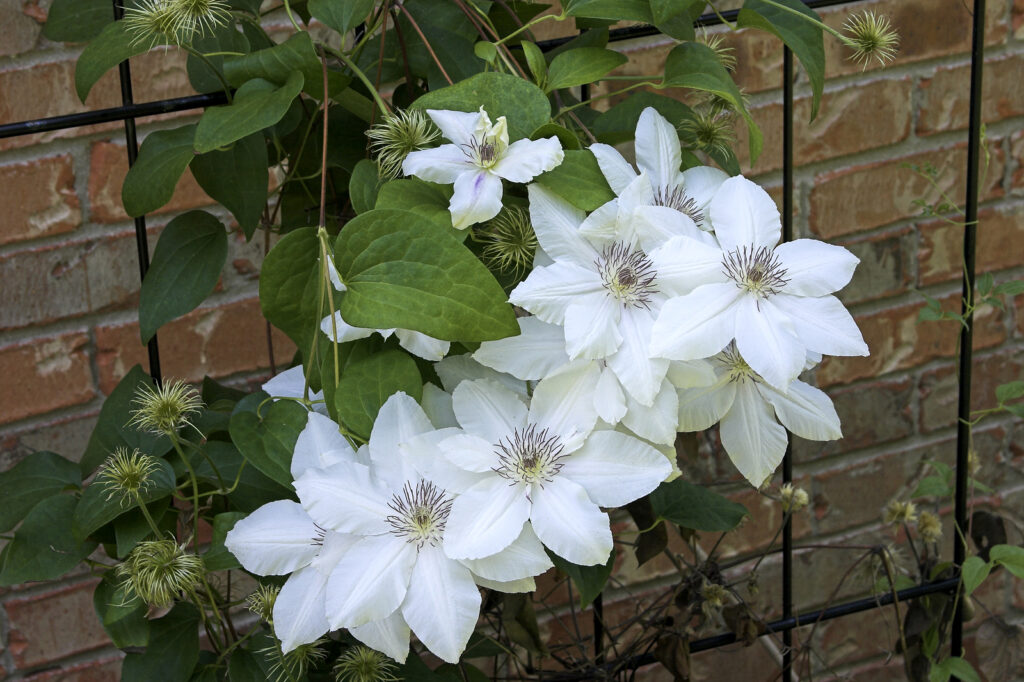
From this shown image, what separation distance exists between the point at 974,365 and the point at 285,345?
86 centimetres

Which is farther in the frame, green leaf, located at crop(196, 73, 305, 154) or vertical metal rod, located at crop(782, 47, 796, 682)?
vertical metal rod, located at crop(782, 47, 796, 682)

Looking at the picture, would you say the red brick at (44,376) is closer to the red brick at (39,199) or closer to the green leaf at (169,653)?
the red brick at (39,199)

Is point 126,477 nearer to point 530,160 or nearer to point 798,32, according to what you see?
point 530,160

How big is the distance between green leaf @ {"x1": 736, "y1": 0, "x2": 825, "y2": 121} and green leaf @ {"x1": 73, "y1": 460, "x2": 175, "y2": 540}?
42 cm

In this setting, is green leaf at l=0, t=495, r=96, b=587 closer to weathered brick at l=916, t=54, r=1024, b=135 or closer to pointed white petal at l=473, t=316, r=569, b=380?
pointed white petal at l=473, t=316, r=569, b=380

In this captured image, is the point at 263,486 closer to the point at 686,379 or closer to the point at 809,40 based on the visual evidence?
the point at 686,379

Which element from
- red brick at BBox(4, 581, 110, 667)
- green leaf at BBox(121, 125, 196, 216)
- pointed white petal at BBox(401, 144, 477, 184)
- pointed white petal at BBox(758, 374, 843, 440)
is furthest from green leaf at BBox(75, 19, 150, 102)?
red brick at BBox(4, 581, 110, 667)

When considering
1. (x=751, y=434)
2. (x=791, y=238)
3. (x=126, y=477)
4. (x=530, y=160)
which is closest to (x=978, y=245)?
(x=791, y=238)

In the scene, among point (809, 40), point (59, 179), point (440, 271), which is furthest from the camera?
point (59, 179)

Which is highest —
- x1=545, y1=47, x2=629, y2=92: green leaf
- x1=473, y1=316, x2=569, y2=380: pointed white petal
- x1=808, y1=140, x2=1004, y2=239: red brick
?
x1=545, y1=47, x2=629, y2=92: green leaf

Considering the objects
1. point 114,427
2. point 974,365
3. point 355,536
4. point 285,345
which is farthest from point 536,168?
point 974,365

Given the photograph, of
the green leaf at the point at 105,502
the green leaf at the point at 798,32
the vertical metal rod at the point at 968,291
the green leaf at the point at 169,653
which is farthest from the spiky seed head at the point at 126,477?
the vertical metal rod at the point at 968,291

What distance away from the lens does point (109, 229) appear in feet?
3.42

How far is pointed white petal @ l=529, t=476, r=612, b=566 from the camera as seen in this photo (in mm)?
490
